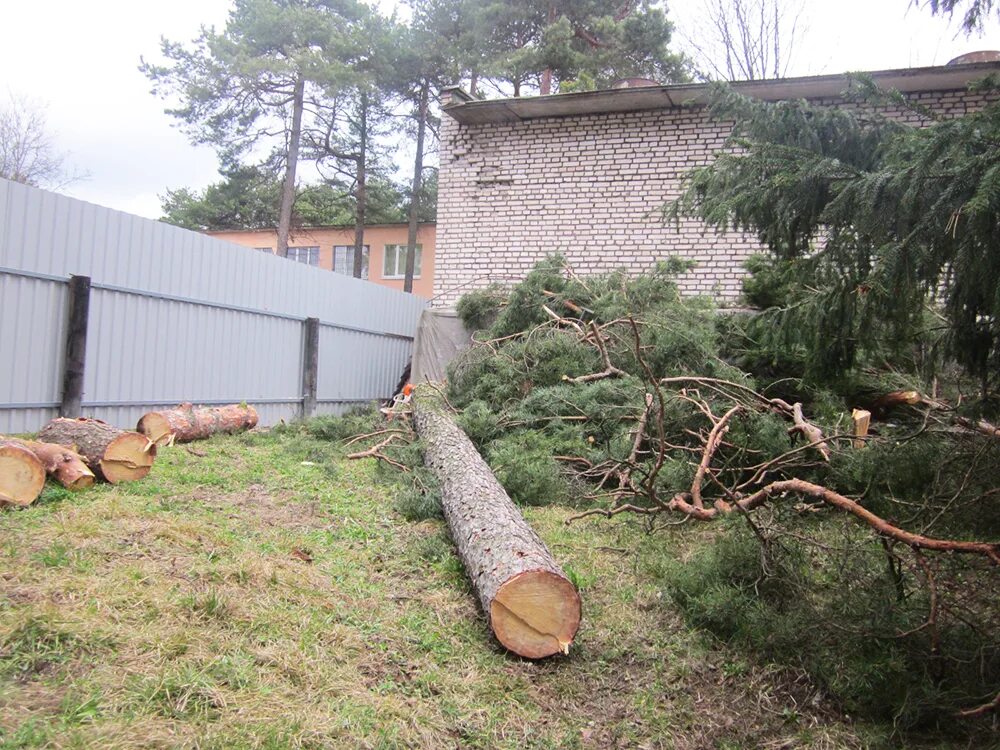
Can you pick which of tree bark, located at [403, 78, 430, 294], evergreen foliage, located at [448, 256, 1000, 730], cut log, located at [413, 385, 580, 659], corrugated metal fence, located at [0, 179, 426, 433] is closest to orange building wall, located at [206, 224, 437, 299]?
tree bark, located at [403, 78, 430, 294]

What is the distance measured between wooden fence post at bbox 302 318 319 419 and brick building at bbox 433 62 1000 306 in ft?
8.38

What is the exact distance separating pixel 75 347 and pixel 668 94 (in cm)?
853

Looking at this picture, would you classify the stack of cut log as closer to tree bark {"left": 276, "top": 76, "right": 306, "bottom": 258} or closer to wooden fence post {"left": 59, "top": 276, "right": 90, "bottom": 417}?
wooden fence post {"left": 59, "top": 276, "right": 90, "bottom": 417}

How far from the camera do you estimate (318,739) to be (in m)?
2.40

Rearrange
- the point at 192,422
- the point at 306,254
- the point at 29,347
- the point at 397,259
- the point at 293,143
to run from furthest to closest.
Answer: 1. the point at 306,254
2. the point at 397,259
3. the point at 293,143
4. the point at 192,422
5. the point at 29,347

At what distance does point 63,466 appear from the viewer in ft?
16.0

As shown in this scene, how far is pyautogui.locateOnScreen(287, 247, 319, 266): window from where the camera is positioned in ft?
93.0

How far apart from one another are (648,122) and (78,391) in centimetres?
885

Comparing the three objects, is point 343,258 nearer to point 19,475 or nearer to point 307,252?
point 307,252

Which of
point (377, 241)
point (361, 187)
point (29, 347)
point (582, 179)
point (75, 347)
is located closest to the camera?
point (29, 347)

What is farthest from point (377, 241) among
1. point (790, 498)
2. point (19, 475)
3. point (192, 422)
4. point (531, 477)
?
point (790, 498)

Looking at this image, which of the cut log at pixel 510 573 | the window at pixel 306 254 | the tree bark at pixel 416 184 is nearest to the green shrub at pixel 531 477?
the cut log at pixel 510 573

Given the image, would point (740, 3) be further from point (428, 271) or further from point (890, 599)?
point (890, 599)

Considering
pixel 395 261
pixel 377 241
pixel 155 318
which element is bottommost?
pixel 155 318
